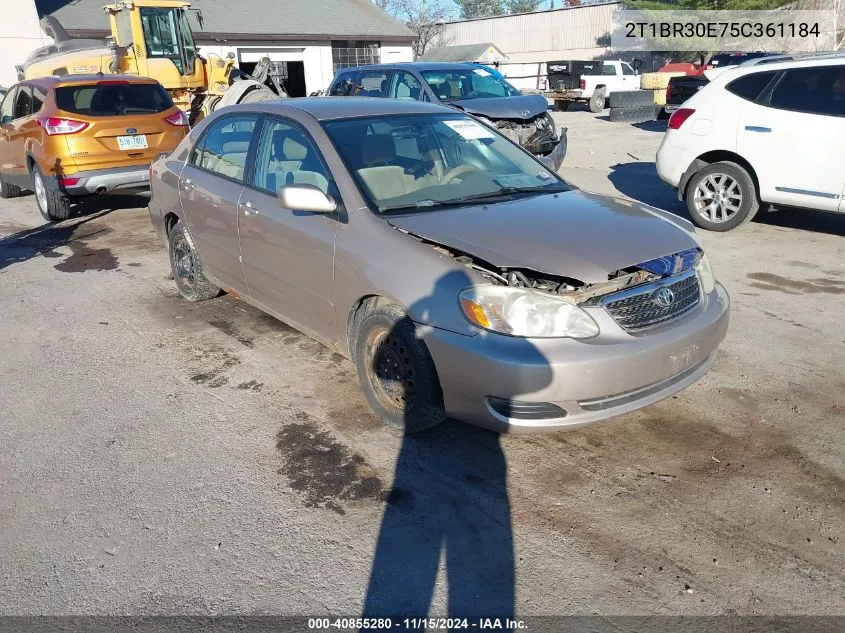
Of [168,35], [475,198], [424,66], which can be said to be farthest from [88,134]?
[168,35]

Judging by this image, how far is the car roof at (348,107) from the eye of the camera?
4496 millimetres

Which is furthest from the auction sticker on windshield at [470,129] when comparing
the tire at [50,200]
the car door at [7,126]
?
the car door at [7,126]

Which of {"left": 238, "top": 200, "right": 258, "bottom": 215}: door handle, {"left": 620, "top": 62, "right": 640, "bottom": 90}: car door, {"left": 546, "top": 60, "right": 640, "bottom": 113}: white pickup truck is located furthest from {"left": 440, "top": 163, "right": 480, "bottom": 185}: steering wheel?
{"left": 620, "top": 62, "right": 640, "bottom": 90}: car door

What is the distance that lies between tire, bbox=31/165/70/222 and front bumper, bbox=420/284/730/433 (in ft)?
26.0

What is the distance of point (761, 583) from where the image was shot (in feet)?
8.85

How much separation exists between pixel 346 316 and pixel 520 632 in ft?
6.50

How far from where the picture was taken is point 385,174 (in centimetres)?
416

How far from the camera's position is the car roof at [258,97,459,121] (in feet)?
14.8

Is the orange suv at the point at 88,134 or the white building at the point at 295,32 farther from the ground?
the white building at the point at 295,32

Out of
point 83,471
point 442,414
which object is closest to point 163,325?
point 83,471

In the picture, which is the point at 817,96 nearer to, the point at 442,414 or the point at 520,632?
the point at 442,414

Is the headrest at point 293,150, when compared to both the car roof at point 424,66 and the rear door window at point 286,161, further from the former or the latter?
the car roof at point 424,66

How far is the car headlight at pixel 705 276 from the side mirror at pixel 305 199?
79.4 inches

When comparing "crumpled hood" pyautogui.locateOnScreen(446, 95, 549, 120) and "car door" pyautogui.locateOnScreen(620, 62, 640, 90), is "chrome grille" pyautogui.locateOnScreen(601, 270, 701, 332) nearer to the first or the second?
"crumpled hood" pyautogui.locateOnScreen(446, 95, 549, 120)
